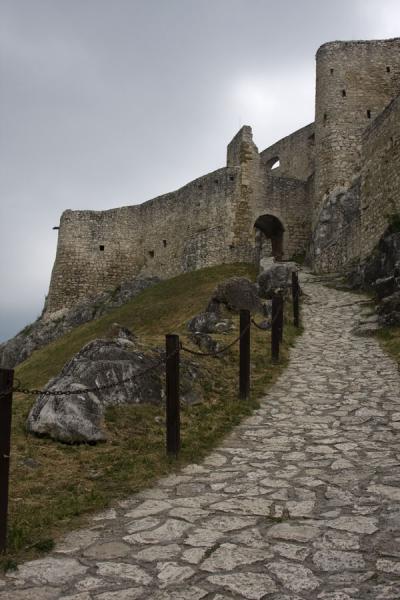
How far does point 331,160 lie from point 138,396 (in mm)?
23987

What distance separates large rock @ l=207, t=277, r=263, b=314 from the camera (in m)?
→ 15.7

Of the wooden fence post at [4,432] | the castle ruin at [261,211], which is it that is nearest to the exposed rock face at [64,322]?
the castle ruin at [261,211]

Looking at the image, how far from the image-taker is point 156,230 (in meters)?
34.5

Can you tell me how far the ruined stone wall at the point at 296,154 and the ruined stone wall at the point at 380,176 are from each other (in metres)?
15.7

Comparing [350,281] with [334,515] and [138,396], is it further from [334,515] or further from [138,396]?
[334,515]

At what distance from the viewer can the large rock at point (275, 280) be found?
19062 millimetres

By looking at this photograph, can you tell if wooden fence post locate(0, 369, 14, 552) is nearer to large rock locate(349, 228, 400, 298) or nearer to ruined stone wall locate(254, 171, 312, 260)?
large rock locate(349, 228, 400, 298)

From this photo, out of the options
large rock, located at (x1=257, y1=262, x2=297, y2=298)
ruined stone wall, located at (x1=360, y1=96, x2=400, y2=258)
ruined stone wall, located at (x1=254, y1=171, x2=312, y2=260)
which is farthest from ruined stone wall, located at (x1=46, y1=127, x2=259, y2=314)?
large rock, located at (x1=257, y1=262, x2=297, y2=298)

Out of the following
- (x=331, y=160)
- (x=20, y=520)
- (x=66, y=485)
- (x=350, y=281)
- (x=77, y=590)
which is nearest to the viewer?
(x=77, y=590)

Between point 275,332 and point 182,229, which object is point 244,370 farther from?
point 182,229

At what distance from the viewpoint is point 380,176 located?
20219 mm

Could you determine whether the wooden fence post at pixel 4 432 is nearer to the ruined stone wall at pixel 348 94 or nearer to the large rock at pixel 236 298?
the large rock at pixel 236 298

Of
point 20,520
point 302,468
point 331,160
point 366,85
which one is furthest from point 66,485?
point 366,85

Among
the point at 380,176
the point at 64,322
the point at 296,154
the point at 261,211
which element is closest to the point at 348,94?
the point at 261,211
